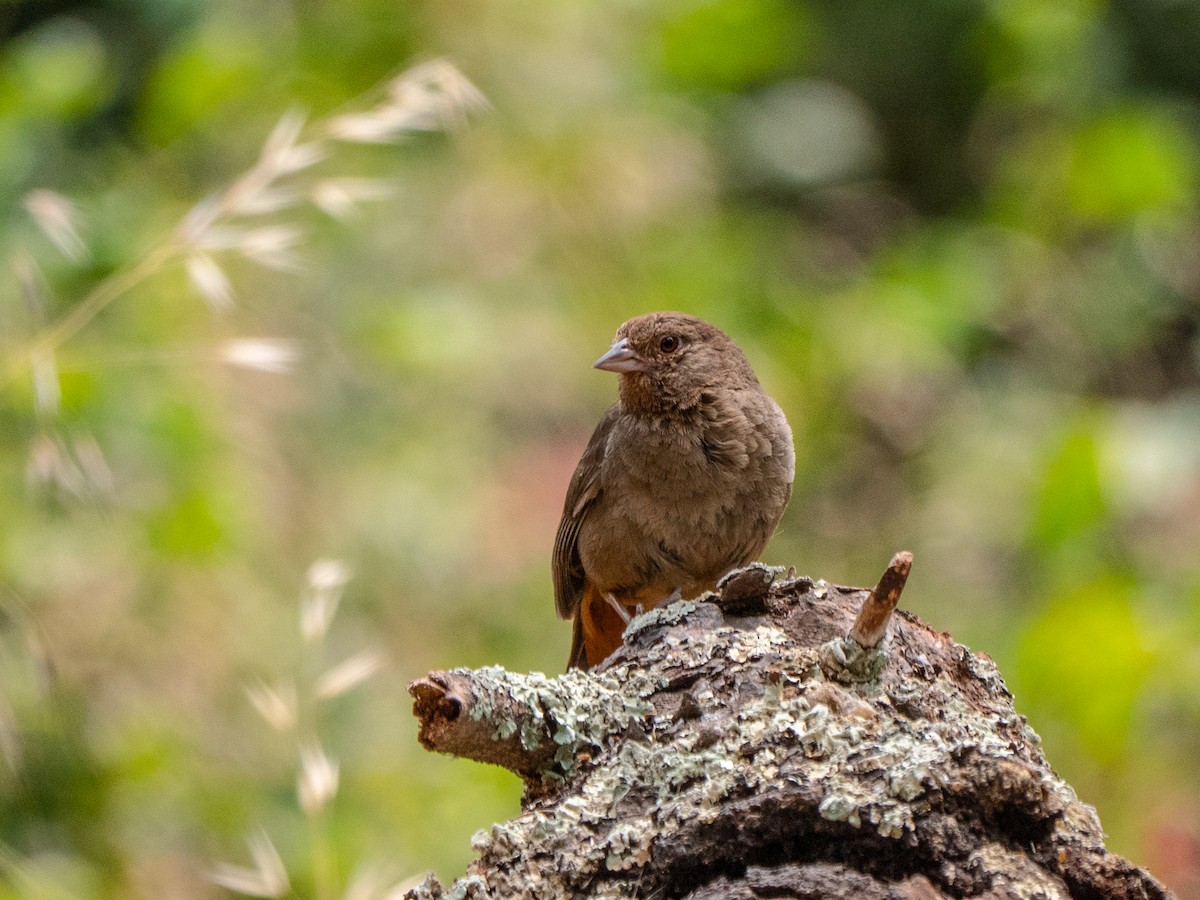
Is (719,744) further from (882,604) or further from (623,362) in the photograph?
(623,362)

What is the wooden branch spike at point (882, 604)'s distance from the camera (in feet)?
7.14

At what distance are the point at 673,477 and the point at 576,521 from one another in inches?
19.4

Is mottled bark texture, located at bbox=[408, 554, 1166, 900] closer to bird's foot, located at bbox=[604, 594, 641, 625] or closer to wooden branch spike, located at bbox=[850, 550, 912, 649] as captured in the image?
wooden branch spike, located at bbox=[850, 550, 912, 649]

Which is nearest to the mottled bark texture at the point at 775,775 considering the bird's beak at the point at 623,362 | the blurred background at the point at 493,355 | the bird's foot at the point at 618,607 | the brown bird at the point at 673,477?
the blurred background at the point at 493,355

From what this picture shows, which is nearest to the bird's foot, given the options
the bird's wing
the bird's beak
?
the bird's wing

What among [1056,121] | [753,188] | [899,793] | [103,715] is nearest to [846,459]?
[753,188]

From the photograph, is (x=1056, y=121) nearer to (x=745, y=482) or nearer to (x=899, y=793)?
(x=745, y=482)

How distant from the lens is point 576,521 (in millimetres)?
4508

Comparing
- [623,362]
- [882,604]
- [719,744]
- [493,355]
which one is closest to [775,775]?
[719,744]

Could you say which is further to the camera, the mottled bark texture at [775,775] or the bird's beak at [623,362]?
the bird's beak at [623,362]

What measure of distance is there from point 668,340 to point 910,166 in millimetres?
5226

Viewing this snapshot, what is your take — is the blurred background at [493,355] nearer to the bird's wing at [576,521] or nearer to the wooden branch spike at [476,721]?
the wooden branch spike at [476,721]

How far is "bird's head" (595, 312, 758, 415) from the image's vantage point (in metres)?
4.29

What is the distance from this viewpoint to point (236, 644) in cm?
515
